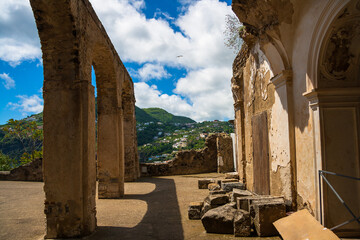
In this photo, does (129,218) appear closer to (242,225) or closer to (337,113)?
(242,225)

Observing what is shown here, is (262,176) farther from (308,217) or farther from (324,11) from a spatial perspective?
(324,11)

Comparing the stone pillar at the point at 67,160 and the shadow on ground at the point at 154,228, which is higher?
the stone pillar at the point at 67,160

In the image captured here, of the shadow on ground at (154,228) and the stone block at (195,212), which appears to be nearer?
the shadow on ground at (154,228)

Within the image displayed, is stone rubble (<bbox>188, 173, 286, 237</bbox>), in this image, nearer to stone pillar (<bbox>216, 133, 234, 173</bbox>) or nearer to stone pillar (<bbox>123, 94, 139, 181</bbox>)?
stone pillar (<bbox>123, 94, 139, 181</bbox>)

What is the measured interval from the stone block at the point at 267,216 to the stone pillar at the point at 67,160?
123 inches

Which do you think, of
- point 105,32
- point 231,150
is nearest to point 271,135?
point 105,32

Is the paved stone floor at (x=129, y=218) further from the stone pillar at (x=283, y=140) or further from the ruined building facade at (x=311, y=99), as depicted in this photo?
the stone pillar at (x=283, y=140)

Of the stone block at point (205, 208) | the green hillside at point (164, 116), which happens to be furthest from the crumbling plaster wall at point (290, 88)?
the green hillside at point (164, 116)

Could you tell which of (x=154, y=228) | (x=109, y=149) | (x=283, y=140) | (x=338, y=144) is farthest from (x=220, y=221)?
(x=109, y=149)

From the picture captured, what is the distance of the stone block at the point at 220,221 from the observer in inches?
173

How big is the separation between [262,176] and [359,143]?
2754 millimetres

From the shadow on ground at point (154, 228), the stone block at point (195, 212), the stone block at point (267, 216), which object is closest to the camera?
the stone block at point (267, 216)

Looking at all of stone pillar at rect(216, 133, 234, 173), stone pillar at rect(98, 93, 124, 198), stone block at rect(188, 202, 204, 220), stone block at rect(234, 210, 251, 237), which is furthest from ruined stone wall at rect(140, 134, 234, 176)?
stone block at rect(234, 210, 251, 237)

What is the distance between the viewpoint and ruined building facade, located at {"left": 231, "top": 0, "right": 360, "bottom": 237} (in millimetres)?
3742
